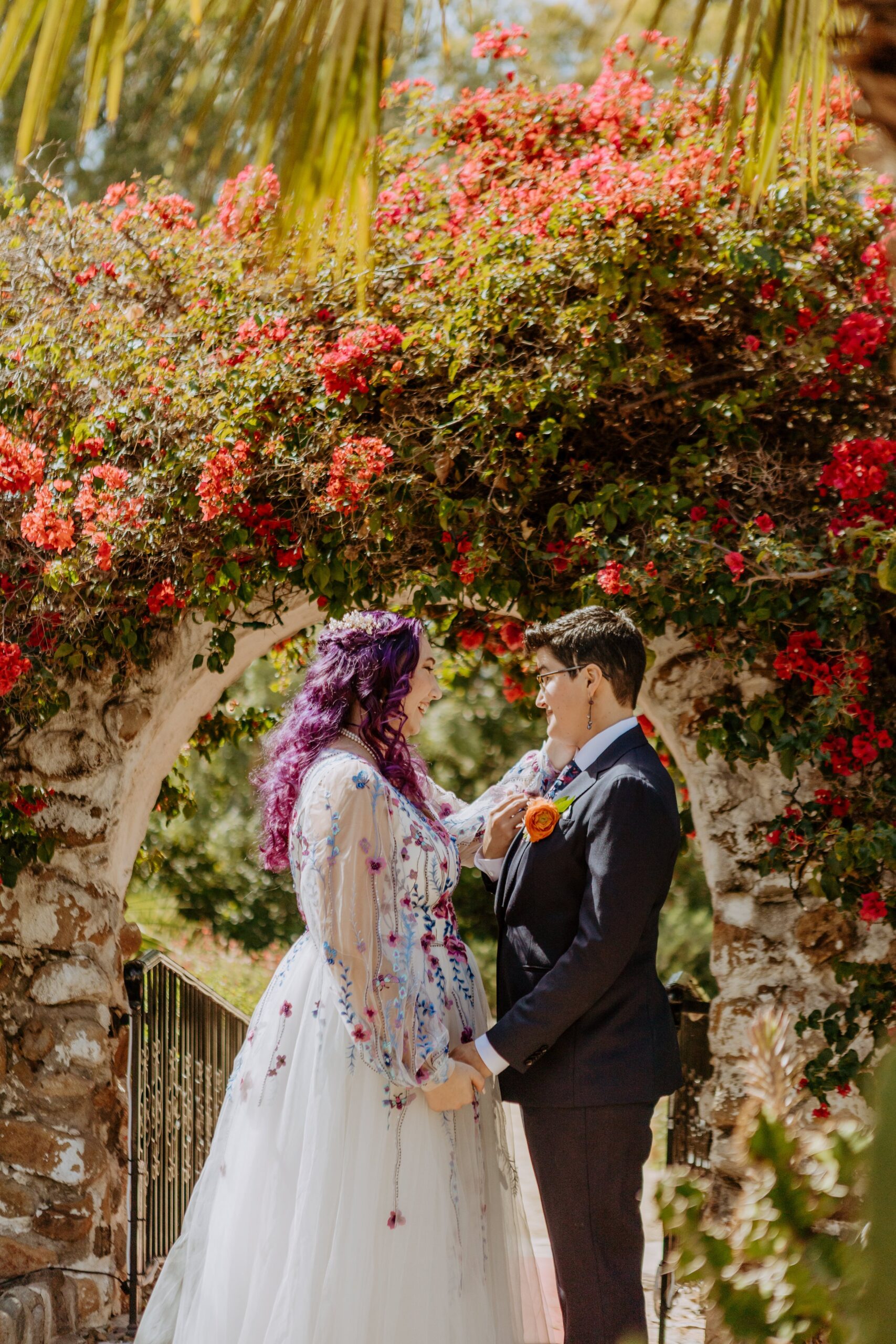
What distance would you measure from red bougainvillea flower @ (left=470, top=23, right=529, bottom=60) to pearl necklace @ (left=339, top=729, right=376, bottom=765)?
8.01ft

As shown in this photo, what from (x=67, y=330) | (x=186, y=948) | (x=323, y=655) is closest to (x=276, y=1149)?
(x=323, y=655)

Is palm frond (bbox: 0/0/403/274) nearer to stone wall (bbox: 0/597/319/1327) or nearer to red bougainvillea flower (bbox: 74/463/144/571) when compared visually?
red bougainvillea flower (bbox: 74/463/144/571)

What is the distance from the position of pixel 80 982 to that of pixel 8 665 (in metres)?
1.01

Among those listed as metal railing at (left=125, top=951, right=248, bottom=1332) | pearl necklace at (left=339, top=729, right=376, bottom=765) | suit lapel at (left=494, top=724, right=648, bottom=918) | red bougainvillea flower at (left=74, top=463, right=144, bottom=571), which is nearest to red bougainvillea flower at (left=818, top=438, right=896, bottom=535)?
suit lapel at (left=494, top=724, right=648, bottom=918)

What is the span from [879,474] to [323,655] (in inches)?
59.9

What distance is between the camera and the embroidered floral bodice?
7.66ft

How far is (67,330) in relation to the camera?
3.54m

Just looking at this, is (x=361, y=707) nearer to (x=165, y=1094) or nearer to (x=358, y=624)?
(x=358, y=624)

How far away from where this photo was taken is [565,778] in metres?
2.58

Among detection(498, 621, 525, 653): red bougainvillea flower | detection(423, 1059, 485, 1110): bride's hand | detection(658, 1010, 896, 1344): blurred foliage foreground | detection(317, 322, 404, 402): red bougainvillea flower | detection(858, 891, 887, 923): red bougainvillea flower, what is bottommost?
detection(658, 1010, 896, 1344): blurred foliage foreground

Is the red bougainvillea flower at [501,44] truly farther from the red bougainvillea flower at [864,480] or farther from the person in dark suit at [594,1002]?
the person in dark suit at [594,1002]

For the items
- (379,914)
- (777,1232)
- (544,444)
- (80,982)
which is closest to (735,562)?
(544,444)

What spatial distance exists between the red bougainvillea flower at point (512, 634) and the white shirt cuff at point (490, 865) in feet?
4.56

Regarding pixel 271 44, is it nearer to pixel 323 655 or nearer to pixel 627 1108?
pixel 323 655
